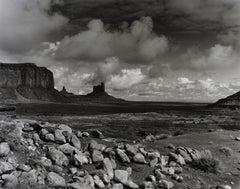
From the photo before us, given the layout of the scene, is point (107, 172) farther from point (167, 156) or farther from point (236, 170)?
point (236, 170)

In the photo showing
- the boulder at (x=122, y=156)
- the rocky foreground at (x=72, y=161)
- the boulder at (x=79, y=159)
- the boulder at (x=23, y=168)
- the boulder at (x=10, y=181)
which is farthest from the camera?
the boulder at (x=122, y=156)

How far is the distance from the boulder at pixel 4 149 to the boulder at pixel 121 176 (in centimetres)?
414

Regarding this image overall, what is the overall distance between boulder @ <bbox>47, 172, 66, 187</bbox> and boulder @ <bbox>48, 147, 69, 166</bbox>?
3.40 feet

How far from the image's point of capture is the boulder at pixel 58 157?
38.5 ft

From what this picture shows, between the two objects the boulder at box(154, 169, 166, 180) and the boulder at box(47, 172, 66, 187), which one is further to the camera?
the boulder at box(154, 169, 166, 180)

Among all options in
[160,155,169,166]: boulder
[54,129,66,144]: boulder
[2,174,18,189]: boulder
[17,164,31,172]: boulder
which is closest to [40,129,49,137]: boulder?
[54,129,66,144]: boulder

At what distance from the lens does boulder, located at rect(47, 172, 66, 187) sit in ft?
33.9

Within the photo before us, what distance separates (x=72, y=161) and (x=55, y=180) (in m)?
1.72

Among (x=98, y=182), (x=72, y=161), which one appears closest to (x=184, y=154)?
(x=98, y=182)

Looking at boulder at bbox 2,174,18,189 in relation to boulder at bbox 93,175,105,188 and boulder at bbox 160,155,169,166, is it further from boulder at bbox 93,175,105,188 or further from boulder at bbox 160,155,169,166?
boulder at bbox 160,155,169,166

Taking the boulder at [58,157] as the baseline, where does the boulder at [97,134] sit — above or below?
above

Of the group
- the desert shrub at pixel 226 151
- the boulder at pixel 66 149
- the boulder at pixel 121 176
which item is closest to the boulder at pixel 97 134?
the boulder at pixel 66 149

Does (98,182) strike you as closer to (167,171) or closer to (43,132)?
(167,171)

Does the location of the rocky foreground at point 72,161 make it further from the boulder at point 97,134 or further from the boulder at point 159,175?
the boulder at point 97,134
